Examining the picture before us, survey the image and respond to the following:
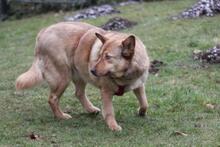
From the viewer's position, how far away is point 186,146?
6223 mm

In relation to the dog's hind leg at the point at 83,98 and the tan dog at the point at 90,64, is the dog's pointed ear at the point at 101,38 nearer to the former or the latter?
the tan dog at the point at 90,64

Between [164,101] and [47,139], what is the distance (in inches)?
88.1

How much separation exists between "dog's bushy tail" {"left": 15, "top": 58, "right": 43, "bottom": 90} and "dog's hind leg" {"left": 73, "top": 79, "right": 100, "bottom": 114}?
0.57 m

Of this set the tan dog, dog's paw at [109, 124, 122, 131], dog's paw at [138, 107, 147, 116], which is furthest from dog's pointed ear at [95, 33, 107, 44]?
dog's paw at [138, 107, 147, 116]

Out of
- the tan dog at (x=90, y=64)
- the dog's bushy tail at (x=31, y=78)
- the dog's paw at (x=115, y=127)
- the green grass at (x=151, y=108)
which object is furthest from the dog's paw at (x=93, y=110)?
the dog's paw at (x=115, y=127)

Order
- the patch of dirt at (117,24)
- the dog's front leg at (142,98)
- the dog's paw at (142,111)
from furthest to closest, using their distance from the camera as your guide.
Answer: the patch of dirt at (117,24), the dog's paw at (142,111), the dog's front leg at (142,98)

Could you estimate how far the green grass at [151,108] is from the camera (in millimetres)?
6758

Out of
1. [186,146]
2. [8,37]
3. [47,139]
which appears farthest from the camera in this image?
[8,37]

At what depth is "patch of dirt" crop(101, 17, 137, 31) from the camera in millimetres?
16022

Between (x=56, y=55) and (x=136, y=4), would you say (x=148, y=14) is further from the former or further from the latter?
(x=56, y=55)

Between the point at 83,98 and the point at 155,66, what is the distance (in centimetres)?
298

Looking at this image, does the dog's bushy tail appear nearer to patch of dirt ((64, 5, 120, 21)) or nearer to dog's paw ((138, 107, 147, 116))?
dog's paw ((138, 107, 147, 116))

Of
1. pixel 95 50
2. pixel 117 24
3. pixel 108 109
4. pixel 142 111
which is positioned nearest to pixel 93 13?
pixel 117 24

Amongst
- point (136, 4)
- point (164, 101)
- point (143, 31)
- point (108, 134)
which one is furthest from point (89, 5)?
point (108, 134)
